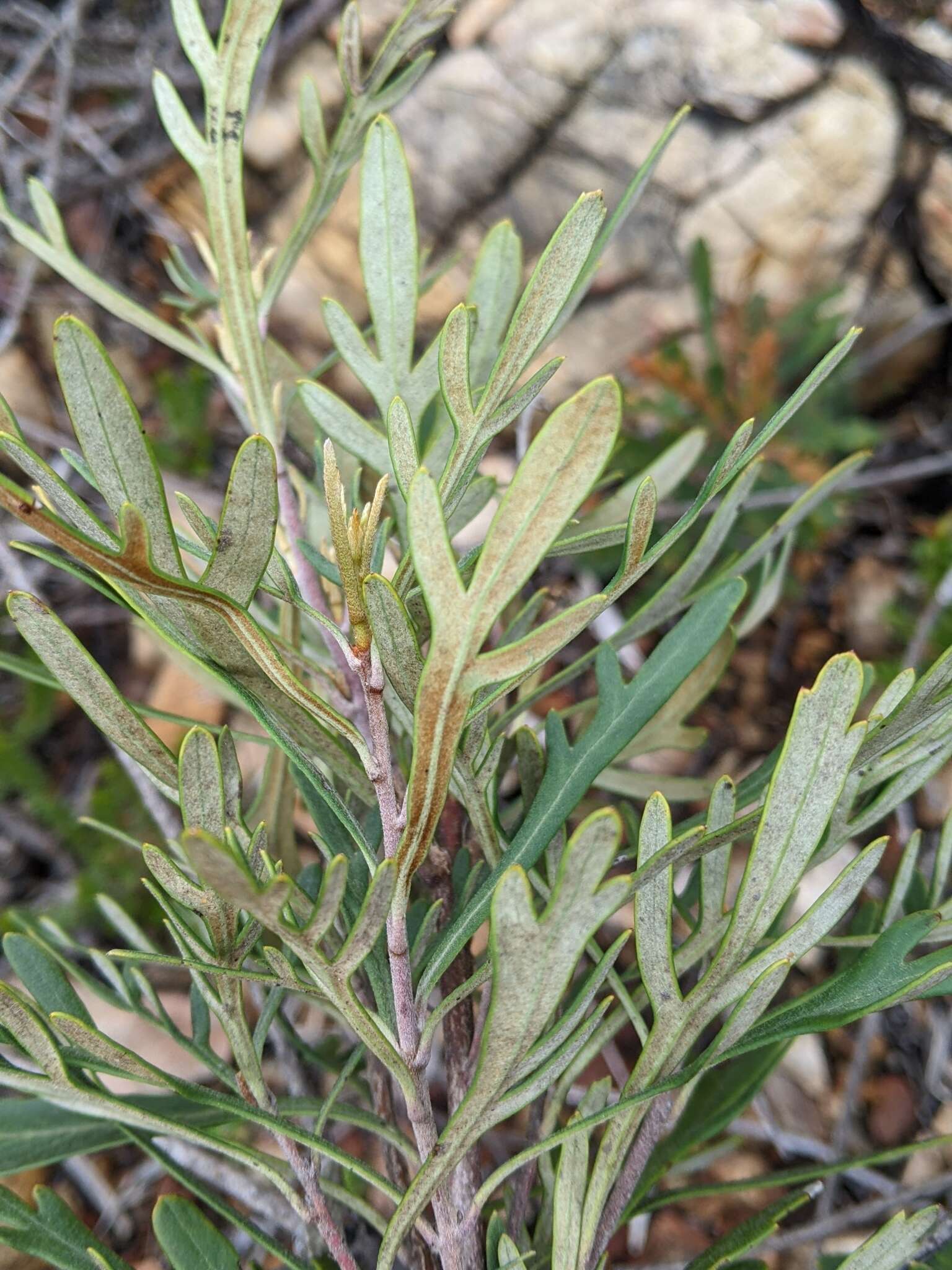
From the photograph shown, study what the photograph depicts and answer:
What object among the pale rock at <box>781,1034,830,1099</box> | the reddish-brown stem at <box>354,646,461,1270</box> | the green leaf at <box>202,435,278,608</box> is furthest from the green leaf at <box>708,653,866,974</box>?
the pale rock at <box>781,1034,830,1099</box>

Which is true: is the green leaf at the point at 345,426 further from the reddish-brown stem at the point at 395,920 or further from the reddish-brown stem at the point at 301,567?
the reddish-brown stem at the point at 395,920

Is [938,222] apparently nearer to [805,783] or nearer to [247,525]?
[805,783]

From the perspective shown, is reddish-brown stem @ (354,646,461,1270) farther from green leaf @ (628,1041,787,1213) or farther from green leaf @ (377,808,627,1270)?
green leaf @ (628,1041,787,1213)

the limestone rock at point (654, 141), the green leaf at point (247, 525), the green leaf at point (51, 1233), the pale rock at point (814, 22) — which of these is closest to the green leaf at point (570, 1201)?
the green leaf at point (51, 1233)

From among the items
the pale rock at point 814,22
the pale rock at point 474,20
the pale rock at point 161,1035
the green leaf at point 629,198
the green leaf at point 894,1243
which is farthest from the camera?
the pale rock at point 474,20

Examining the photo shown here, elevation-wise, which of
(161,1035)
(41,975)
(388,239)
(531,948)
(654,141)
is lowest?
(161,1035)

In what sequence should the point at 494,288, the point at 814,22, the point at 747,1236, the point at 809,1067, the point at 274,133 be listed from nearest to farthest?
the point at 747,1236 → the point at 494,288 → the point at 809,1067 → the point at 814,22 → the point at 274,133

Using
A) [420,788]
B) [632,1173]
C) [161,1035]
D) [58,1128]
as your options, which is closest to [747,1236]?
[632,1173]
